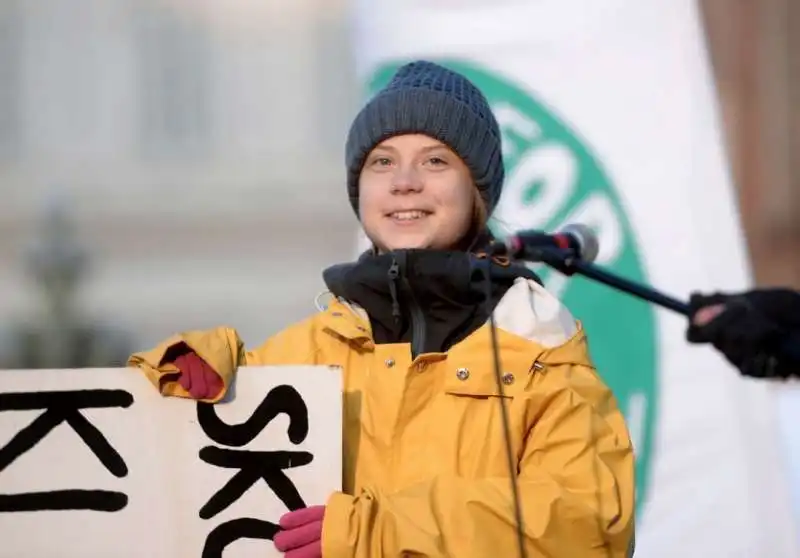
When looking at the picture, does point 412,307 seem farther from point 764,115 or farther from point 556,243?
point 764,115

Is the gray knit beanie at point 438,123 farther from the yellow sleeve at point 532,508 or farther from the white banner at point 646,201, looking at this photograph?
the white banner at point 646,201

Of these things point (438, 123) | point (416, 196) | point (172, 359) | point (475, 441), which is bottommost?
point (475, 441)

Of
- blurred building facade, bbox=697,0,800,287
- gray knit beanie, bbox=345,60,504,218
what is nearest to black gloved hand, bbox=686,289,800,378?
gray knit beanie, bbox=345,60,504,218

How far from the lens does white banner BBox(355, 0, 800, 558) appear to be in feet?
8.36

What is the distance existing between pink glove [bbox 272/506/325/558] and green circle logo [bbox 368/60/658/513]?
50.4 inches

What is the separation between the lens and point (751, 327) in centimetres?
104

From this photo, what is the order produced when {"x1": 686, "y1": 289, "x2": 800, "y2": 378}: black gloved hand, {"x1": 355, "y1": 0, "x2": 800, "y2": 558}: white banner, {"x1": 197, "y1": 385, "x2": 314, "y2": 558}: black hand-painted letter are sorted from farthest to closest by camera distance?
1. {"x1": 355, "y1": 0, "x2": 800, "y2": 558}: white banner
2. {"x1": 197, "y1": 385, "x2": 314, "y2": 558}: black hand-painted letter
3. {"x1": 686, "y1": 289, "x2": 800, "y2": 378}: black gloved hand

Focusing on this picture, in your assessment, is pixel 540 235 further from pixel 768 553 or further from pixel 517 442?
pixel 768 553

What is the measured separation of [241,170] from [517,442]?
1.67 meters

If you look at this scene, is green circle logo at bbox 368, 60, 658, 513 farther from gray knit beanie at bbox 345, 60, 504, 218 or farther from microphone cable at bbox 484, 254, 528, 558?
microphone cable at bbox 484, 254, 528, 558

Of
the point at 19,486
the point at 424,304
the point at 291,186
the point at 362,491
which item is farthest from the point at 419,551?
the point at 291,186

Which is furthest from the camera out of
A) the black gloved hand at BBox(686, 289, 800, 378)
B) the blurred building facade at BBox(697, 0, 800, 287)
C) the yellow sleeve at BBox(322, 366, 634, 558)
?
the blurred building facade at BBox(697, 0, 800, 287)

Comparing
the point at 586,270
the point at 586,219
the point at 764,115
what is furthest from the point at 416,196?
the point at 764,115

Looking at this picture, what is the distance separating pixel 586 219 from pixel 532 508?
1355 mm
